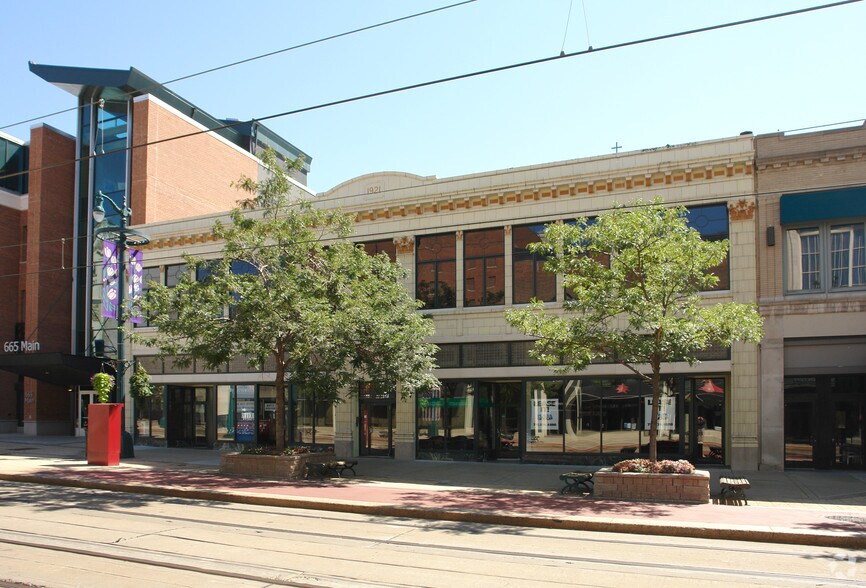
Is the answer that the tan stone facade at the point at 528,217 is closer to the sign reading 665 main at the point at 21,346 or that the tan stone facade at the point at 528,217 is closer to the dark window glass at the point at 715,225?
the dark window glass at the point at 715,225

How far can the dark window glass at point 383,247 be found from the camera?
993 inches

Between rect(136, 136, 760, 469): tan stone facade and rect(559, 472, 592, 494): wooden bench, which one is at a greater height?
rect(136, 136, 760, 469): tan stone facade

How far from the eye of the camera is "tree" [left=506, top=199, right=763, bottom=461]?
15.0m

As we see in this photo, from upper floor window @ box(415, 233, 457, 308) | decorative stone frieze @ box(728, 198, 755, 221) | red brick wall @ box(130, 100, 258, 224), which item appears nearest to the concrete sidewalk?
upper floor window @ box(415, 233, 457, 308)

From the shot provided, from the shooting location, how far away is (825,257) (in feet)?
65.0

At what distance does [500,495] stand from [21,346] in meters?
29.5

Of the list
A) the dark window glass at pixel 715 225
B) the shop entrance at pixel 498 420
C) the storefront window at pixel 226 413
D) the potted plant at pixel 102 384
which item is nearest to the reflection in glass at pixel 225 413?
the storefront window at pixel 226 413

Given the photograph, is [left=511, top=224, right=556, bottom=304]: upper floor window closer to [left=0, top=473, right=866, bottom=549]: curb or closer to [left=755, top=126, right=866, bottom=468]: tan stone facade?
[left=755, top=126, right=866, bottom=468]: tan stone facade

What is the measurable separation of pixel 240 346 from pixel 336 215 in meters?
4.62

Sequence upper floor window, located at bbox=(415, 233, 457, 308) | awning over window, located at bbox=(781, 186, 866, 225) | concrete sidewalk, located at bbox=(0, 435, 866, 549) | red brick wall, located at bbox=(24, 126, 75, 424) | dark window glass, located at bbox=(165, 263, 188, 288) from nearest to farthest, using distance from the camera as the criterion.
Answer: concrete sidewalk, located at bbox=(0, 435, 866, 549) → awning over window, located at bbox=(781, 186, 866, 225) → upper floor window, located at bbox=(415, 233, 457, 308) → dark window glass, located at bbox=(165, 263, 188, 288) → red brick wall, located at bbox=(24, 126, 75, 424)

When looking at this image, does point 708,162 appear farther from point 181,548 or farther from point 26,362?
point 26,362

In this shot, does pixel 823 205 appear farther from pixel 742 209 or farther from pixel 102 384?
pixel 102 384

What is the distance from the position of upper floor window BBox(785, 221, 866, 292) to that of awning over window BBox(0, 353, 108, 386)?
90.3 feet

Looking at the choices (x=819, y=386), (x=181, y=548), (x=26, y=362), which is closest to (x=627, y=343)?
(x=819, y=386)
